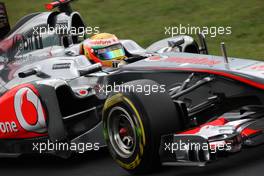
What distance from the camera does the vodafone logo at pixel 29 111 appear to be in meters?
7.89

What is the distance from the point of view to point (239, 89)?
7.35 m

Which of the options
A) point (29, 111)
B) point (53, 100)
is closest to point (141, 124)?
point (53, 100)

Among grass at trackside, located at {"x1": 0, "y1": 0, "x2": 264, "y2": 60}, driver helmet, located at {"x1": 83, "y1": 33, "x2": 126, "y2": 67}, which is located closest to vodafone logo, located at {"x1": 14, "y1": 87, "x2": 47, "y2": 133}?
A: driver helmet, located at {"x1": 83, "y1": 33, "x2": 126, "y2": 67}

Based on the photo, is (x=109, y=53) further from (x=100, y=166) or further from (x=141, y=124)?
(x=141, y=124)

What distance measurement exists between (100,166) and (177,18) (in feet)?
30.2

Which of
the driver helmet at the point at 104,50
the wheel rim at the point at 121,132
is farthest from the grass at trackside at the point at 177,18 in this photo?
the wheel rim at the point at 121,132

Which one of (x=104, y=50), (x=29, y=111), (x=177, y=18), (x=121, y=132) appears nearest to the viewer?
(x=121, y=132)

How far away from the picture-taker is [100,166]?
7805mm

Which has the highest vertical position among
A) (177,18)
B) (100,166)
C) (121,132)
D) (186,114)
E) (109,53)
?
(109,53)

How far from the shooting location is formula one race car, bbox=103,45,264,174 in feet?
21.8

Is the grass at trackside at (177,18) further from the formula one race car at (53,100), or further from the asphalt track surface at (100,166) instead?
the asphalt track surface at (100,166)

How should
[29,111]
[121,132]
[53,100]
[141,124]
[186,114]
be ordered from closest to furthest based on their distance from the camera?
[141,124] < [186,114] < [121,132] < [53,100] < [29,111]

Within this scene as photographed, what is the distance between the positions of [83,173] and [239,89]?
6.07 ft

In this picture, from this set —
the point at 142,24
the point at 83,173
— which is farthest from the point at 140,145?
the point at 142,24
